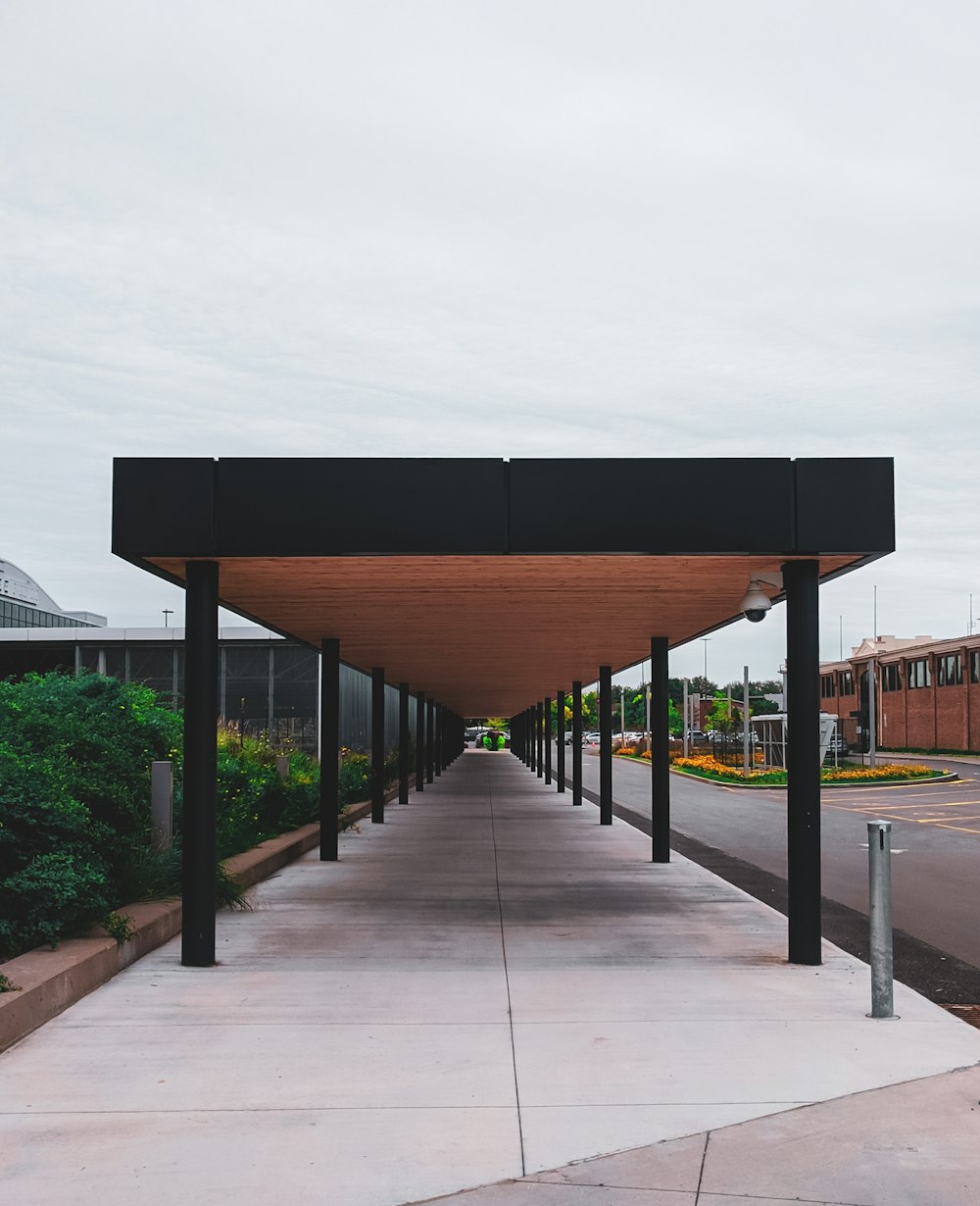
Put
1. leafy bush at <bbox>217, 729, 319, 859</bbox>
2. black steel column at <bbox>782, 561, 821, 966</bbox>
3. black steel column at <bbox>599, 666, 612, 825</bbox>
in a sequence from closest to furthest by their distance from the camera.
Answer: black steel column at <bbox>782, 561, 821, 966</bbox>
leafy bush at <bbox>217, 729, 319, 859</bbox>
black steel column at <bbox>599, 666, 612, 825</bbox>

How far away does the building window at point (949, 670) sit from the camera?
2709 inches

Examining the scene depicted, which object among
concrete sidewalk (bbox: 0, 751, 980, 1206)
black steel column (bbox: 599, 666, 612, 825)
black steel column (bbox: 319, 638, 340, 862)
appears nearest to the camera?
concrete sidewalk (bbox: 0, 751, 980, 1206)

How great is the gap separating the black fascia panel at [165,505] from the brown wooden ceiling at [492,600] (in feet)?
1.23

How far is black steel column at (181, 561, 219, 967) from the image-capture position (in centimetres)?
912

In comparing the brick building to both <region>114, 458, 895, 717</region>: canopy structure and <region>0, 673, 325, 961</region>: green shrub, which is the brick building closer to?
<region>0, 673, 325, 961</region>: green shrub

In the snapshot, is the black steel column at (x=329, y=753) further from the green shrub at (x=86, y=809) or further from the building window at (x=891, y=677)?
the building window at (x=891, y=677)

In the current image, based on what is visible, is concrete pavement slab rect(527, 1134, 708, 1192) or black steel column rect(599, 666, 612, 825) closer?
concrete pavement slab rect(527, 1134, 708, 1192)

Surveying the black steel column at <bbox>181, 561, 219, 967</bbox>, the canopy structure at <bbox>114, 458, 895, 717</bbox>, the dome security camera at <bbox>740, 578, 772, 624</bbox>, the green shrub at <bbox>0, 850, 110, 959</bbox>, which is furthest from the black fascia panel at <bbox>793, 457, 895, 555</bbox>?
the green shrub at <bbox>0, 850, 110, 959</bbox>

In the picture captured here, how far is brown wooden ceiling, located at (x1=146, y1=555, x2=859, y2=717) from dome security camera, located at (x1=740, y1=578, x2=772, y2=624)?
0.17 m

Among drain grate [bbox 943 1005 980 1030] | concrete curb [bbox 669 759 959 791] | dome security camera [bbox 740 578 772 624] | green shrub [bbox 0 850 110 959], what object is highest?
dome security camera [bbox 740 578 772 624]

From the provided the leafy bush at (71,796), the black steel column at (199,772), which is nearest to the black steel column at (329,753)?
the leafy bush at (71,796)

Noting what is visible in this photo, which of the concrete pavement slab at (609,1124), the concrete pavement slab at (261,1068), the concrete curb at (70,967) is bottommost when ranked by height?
the concrete pavement slab at (261,1068)

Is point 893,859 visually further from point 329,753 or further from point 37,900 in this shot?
point 37,900

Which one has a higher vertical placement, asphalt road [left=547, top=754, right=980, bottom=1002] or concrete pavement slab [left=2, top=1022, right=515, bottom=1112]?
concrete pavement slab [left=2, top=1022, right=515, bottom=1112]
